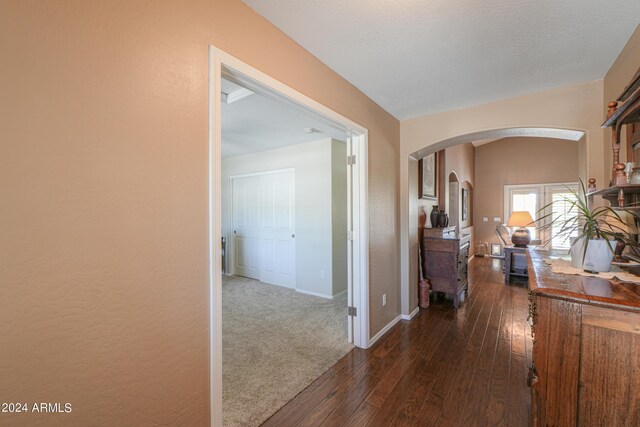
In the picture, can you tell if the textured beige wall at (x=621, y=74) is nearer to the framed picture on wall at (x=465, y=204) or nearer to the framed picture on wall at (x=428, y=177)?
the framed picture on wall at (x=428, y=177)

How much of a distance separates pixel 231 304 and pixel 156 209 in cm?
302

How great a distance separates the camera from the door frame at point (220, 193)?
4.26 ft

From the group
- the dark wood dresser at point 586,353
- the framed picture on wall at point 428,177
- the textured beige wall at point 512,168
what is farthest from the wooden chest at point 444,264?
the textured beige wall at point 512,168

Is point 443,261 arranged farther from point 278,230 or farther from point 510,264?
point 278,230

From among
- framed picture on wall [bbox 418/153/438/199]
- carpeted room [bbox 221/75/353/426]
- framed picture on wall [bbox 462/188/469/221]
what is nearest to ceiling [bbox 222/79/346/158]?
carpeted room [bbox 221/75/353/426]

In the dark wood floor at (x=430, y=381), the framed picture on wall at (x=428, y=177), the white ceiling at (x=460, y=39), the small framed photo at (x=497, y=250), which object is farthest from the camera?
the small framed photo at (x=497, y=250)

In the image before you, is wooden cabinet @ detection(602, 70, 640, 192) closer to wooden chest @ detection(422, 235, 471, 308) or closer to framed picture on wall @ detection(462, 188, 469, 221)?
wooden chest @ detection(422, 235, 471, 308)

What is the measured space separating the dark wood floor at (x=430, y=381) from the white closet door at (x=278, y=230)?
7.50 feet

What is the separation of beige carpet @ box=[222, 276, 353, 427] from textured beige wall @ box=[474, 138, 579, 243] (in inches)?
249

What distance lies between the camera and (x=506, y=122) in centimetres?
267

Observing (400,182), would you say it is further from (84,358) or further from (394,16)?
(84,358)

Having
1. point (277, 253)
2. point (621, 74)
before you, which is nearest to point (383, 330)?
point (277, 253)

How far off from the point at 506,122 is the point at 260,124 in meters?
2.82

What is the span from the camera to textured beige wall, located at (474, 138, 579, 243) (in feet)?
22.8
